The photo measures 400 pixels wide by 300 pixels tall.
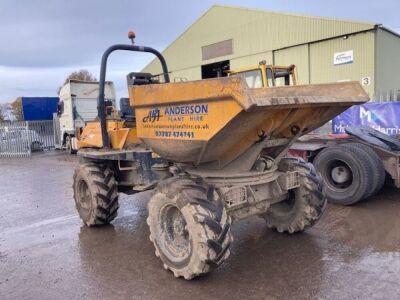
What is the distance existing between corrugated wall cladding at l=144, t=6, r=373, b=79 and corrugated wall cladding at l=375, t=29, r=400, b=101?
117cm

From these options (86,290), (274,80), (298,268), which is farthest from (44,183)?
(298,268)

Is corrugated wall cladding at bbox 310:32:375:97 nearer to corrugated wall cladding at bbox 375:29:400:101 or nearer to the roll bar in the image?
corrugated wall cladding at bbox 375:29:400:101

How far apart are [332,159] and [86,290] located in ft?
14.5

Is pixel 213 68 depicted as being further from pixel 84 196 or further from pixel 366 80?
pixel 84 196

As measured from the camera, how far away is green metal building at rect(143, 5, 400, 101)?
17156 mm

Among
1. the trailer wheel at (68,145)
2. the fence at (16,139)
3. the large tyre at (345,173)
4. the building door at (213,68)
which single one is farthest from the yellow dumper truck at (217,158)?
the building door at (213,68)

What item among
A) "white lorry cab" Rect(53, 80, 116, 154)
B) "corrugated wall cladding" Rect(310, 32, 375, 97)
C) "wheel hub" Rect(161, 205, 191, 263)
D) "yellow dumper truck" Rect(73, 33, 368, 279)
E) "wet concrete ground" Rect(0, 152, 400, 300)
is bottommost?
"wet concrete ground" Rect(0, 152, 400, 300)

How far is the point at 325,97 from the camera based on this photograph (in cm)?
383

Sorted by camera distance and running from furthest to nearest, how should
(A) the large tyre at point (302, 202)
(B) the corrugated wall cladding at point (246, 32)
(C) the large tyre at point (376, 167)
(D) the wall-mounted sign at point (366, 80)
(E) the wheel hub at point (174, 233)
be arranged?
(B) the corrugated wall cladding at point (246, 32) → (D) the wall-mounted sign at point (366, 80) → (C) the large tyre at point (376, 167) → (A) the large tyre at point (302, 202) → (E) the wheel hub at point (174, 233)

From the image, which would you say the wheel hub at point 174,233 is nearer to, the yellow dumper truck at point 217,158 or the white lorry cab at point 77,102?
the yellow dumper truck at point 217,158

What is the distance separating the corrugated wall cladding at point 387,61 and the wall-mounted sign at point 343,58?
112 cm

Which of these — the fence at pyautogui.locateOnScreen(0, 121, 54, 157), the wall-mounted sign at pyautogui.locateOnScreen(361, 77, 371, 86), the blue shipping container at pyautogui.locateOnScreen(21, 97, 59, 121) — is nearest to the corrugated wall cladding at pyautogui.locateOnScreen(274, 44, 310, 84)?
the wall-mounted sign at pyautogui.locateOnScreen(361, 77, 371, 86)

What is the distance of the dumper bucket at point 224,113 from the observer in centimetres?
337

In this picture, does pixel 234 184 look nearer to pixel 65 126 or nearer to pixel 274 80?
pixel 274 80
